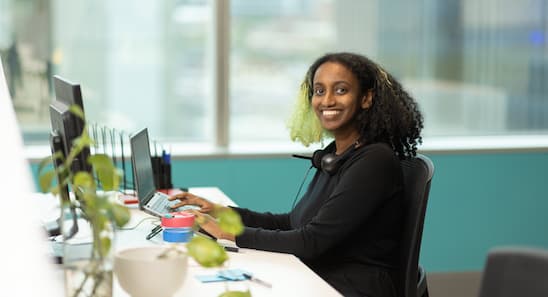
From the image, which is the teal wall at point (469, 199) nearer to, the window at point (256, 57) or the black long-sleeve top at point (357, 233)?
the window at point (256, 57)

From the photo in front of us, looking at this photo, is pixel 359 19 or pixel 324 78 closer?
pixel 324 78

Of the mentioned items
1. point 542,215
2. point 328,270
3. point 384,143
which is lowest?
point 542,215

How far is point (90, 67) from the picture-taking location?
4.15 meters

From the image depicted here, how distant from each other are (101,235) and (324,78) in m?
1.42

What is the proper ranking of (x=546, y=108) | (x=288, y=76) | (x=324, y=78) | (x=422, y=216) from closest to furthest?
(x=422, y=216) → (x=324, y=78) → (x=288, y=76) → (x=546, y=108)

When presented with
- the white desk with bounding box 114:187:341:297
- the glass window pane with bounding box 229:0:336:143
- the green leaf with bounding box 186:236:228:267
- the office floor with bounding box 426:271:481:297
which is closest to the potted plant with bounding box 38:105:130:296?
the green leaf with bounding box 186:236:228:267

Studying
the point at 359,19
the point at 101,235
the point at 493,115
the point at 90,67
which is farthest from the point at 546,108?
the point at 101,235

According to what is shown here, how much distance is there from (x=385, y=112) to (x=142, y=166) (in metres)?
0.86

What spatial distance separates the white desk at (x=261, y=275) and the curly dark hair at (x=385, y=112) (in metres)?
0.51

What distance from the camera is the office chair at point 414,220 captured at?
2395 millimetres

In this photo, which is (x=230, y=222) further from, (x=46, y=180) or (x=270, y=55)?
(x=270, y=55)

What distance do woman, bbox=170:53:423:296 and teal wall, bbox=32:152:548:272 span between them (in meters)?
1.42

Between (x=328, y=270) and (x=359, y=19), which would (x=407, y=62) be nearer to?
(x=359, y=19)

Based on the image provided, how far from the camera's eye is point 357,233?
8.04 ft
